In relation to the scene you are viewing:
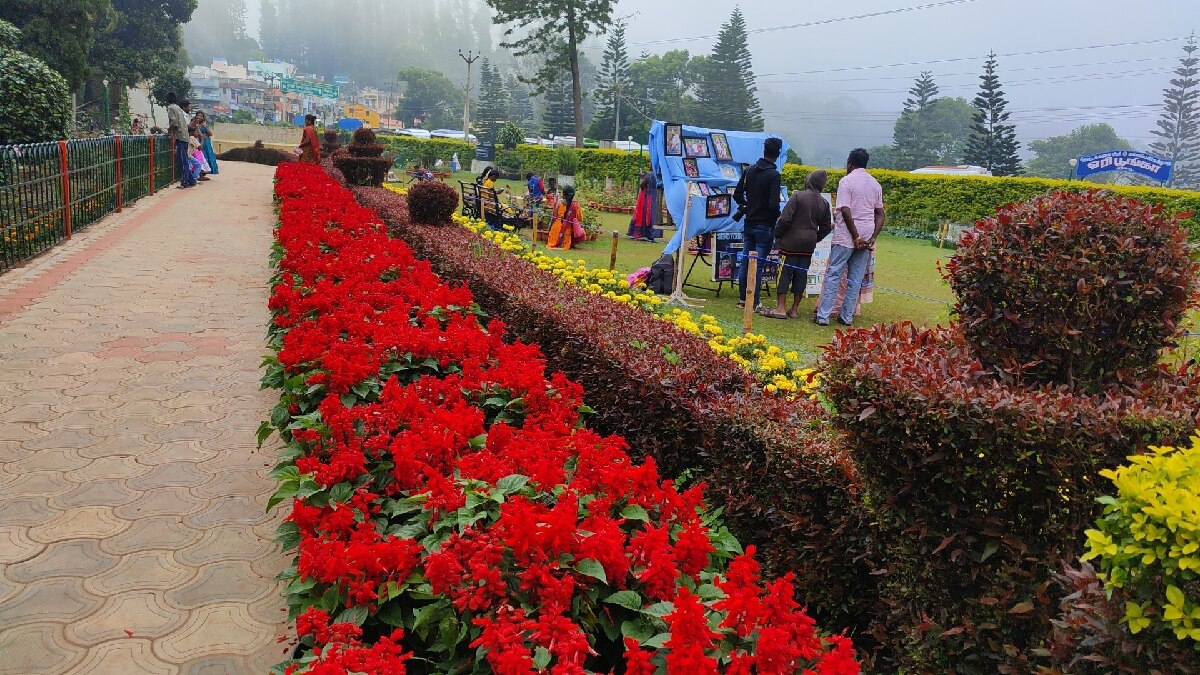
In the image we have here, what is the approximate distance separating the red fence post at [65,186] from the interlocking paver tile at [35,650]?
27.3 ft

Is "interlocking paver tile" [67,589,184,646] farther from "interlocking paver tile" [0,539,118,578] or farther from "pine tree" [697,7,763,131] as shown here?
"pine tree" [697,7,763,131]

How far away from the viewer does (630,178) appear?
3036cm

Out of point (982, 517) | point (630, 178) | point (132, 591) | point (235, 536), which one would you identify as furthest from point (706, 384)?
point (630, 178)

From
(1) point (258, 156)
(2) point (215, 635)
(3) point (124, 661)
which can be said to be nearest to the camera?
(3) point (124, 661)

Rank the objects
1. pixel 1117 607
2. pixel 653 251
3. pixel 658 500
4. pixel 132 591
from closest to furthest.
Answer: pixel 1117 607, pixel 658 500, pixel 132 591, pixel 653 251

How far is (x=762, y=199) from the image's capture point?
27.2 feet

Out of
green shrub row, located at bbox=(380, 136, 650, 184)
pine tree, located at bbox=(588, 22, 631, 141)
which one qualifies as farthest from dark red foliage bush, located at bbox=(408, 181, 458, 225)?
pine tree, located at bbox=(588, 22, 631, 141)

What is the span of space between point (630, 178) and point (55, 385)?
26.5 metres

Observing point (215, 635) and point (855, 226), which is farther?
point (855, 226)

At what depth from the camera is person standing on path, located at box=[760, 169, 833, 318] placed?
788 centimetres

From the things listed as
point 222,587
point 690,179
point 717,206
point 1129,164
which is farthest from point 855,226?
point 1129,164

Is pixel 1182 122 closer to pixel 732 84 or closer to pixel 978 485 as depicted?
pixel 732 84

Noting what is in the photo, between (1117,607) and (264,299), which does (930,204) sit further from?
(1117,607)

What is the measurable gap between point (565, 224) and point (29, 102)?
7.28 meters
